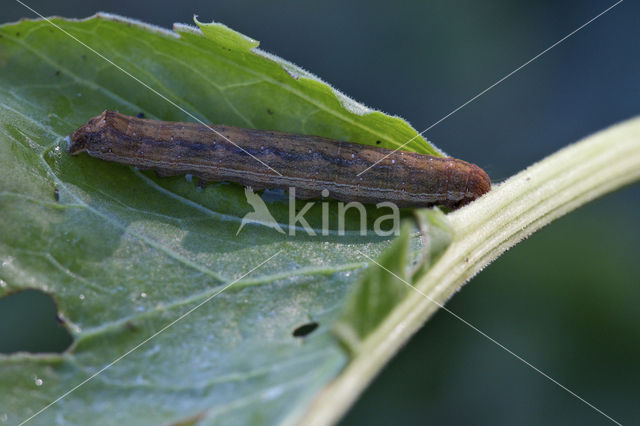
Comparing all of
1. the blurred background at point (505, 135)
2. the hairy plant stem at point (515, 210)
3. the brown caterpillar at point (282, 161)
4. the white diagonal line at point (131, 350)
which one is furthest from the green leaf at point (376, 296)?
the blurred background at point (505, 135)

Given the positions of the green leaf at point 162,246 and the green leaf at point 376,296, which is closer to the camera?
the green leaf at point 376,296

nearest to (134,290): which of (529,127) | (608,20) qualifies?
(529,127)

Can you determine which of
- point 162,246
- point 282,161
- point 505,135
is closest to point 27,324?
point 162,246

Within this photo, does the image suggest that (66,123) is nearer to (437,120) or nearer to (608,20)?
(437,120)

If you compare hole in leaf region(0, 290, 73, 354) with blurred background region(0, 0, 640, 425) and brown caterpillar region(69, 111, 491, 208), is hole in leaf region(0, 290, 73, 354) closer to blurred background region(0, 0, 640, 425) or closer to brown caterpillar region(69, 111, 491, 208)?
blurred background region(0, 0, 640, 425)

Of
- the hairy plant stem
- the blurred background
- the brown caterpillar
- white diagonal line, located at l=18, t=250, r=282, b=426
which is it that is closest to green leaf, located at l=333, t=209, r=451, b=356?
the hairy plant stem

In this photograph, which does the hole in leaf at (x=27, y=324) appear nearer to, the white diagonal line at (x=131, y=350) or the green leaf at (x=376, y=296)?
the white diagonal line at (x=131, y=350)
